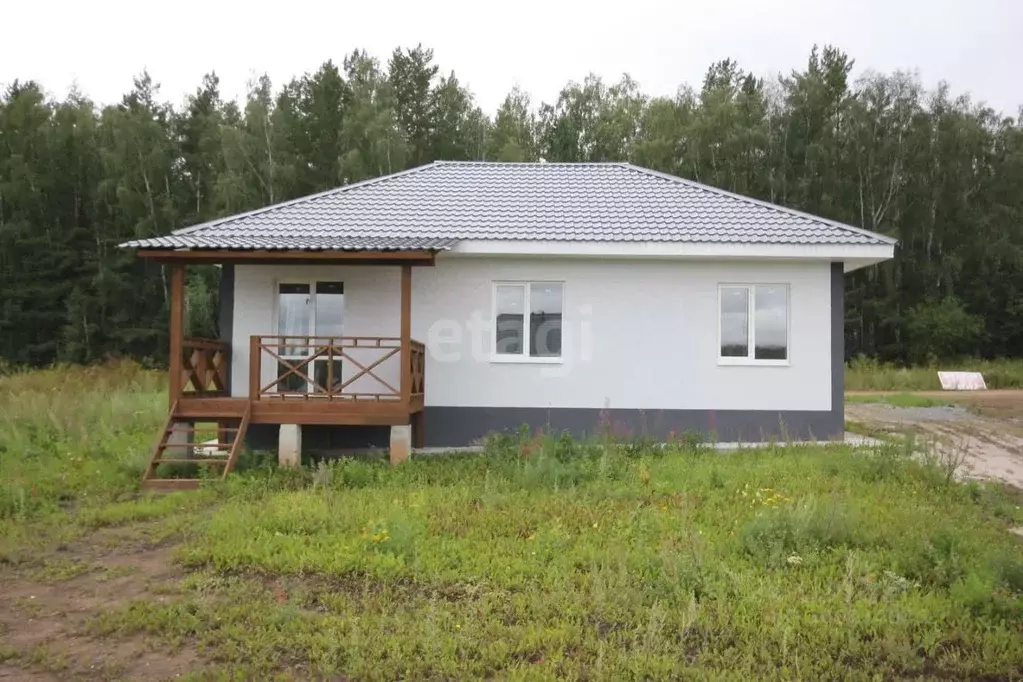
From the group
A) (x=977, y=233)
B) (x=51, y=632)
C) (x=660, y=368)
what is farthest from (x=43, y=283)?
(x=977, y=233)

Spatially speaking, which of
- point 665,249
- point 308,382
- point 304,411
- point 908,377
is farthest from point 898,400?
point 304,411

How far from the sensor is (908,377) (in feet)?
85.1

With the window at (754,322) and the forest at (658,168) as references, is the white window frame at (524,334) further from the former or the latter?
the forest at (658,168)

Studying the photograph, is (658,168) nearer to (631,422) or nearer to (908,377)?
(908,377)

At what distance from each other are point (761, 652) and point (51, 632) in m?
4.48

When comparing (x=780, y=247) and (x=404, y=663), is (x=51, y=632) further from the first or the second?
(x=780, y=247)

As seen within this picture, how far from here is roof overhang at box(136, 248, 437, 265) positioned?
10594 mm

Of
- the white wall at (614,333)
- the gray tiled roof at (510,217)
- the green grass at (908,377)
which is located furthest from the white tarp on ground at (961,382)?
the white wall at (614,333)

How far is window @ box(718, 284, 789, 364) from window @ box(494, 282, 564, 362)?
254cm

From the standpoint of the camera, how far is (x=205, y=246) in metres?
10.6

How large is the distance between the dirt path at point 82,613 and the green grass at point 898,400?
1795cm

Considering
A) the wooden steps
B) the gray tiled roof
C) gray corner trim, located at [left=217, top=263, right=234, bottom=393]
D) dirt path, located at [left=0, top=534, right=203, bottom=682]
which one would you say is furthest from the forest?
dirt path, located at [left=0, top=534, right=203, bottom=682]

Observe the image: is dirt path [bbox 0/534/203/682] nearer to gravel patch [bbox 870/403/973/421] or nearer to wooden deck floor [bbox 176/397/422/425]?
wooden deck floor [bbox 176/397/422/425]

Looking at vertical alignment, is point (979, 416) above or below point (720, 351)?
below
